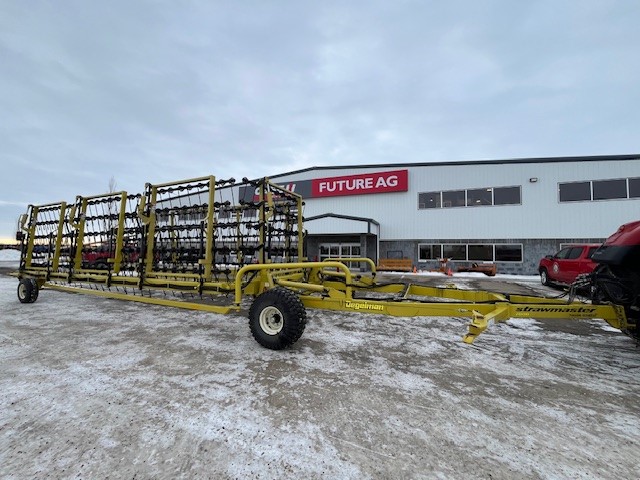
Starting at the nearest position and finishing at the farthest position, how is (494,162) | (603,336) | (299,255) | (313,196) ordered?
1. (603,336)
2. (299,255)
3. (494,162)
4. (313,196)

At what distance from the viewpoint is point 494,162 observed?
750 inches

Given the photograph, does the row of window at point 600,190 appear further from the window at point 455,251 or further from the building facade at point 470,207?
the window at point 455,251

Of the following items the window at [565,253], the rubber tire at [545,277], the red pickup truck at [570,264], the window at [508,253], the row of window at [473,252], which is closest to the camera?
the red pickup truck at [570,264]

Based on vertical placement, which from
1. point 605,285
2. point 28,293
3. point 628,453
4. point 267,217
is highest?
point 267,217

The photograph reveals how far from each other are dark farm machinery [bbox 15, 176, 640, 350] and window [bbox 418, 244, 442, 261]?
14.7m

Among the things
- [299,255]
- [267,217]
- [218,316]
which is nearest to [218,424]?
[267,217]

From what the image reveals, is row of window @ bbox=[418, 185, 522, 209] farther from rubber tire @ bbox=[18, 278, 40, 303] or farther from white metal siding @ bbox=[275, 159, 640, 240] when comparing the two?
rubber tire @ bbox=[18, 278, 40, 303]

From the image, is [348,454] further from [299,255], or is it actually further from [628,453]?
[299,255]

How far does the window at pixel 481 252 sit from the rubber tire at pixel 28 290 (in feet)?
69.9

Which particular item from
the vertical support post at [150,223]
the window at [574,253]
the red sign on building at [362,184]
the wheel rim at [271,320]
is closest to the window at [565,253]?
the window at [574,253]

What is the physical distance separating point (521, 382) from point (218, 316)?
5.40 meters

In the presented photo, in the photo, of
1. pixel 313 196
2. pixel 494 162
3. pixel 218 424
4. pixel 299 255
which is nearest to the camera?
pixel 218 424

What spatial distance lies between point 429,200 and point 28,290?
20606 mm

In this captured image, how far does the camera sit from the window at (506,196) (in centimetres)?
1852
